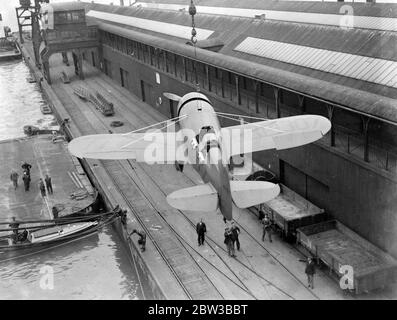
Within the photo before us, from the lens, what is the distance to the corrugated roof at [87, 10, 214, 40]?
55.7m

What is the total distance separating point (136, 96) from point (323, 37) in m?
29.8

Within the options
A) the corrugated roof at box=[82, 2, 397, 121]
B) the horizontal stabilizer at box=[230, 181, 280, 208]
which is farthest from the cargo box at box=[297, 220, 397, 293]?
the corrugated roof at box=[82, 2, 397, 121]

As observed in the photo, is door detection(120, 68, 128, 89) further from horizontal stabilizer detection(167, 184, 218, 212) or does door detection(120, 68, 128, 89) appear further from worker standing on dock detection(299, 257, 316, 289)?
worker standing on dock detection(299, 257, 316, 289)

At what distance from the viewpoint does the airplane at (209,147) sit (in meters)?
21.7

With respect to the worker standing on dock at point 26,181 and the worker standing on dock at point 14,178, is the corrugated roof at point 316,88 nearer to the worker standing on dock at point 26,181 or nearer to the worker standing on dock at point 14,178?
the worker standing on dock at point 26,181

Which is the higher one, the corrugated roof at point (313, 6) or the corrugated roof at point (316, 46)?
the corrugated roof at point (313, 6)

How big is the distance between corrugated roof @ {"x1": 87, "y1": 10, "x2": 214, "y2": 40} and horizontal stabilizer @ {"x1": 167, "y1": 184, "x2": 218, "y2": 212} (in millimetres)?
33841

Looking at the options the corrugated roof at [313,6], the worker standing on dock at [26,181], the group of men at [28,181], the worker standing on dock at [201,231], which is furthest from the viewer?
the corrugated roof at [313,6]

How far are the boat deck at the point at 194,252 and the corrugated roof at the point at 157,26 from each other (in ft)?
74.7

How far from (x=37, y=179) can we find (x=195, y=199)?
19.6 m

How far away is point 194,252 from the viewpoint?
25547 millimetres

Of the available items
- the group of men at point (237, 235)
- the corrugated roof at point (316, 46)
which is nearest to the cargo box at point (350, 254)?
the group of men at point (237, 235)

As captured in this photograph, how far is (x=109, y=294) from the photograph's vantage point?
2439cm
